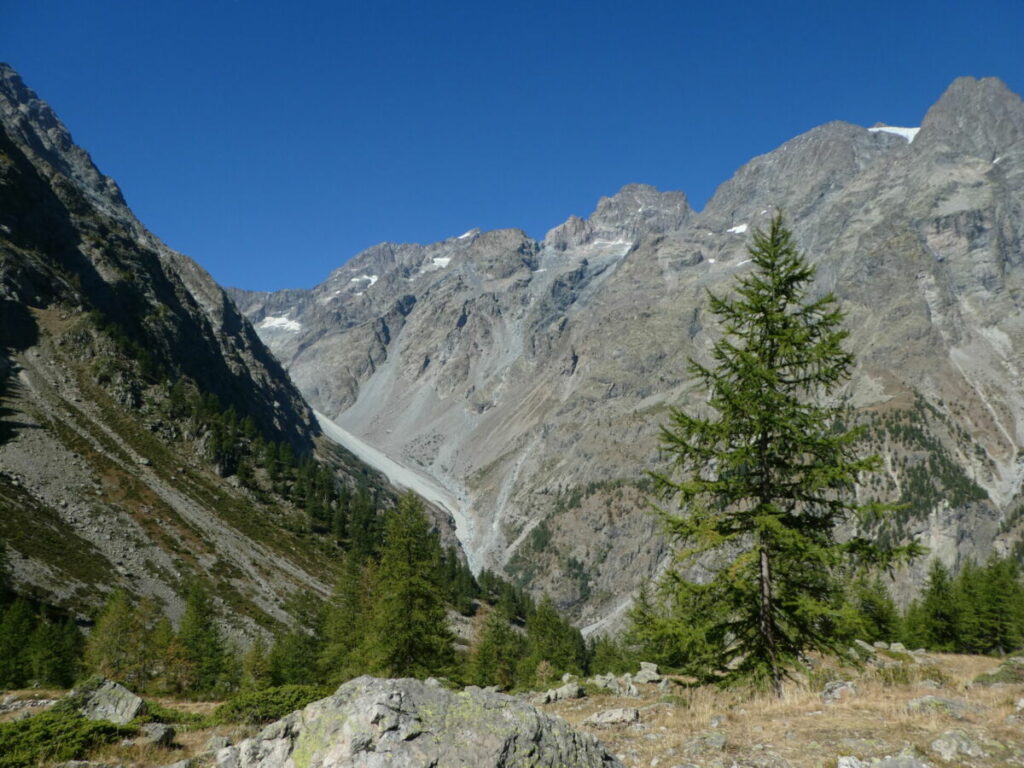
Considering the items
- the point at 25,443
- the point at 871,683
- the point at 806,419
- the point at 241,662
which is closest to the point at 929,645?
the point at 871,683

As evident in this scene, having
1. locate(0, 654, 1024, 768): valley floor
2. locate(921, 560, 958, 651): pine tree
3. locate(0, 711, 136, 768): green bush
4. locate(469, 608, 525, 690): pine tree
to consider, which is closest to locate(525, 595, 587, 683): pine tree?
locate(469, 608, 525, 690): pine tree

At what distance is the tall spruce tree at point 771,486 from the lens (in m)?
12.8

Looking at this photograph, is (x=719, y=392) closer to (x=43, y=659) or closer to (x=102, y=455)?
(x=43, y=659)

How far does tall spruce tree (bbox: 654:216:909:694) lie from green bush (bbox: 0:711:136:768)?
12155mm

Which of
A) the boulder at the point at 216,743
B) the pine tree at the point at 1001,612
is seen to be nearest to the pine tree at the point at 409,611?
the boulder at the point at 216,743

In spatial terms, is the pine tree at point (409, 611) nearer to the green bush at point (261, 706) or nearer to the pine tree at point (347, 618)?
the pine tree at point (347, 618)

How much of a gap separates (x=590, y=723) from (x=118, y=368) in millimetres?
122720

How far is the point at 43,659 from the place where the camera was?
36906 millimetres

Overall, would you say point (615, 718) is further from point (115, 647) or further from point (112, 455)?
point (112, 455)

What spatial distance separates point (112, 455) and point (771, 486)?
96232 millimetres

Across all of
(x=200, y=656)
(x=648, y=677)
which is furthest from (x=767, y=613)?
(x=200, y=656)

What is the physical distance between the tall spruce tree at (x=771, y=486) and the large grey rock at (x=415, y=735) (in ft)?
25.3

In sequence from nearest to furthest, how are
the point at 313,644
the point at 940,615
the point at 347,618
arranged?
the point at 347,618 < the point at 313,644 < the point at 940,615

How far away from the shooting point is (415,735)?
5836 millimetres
